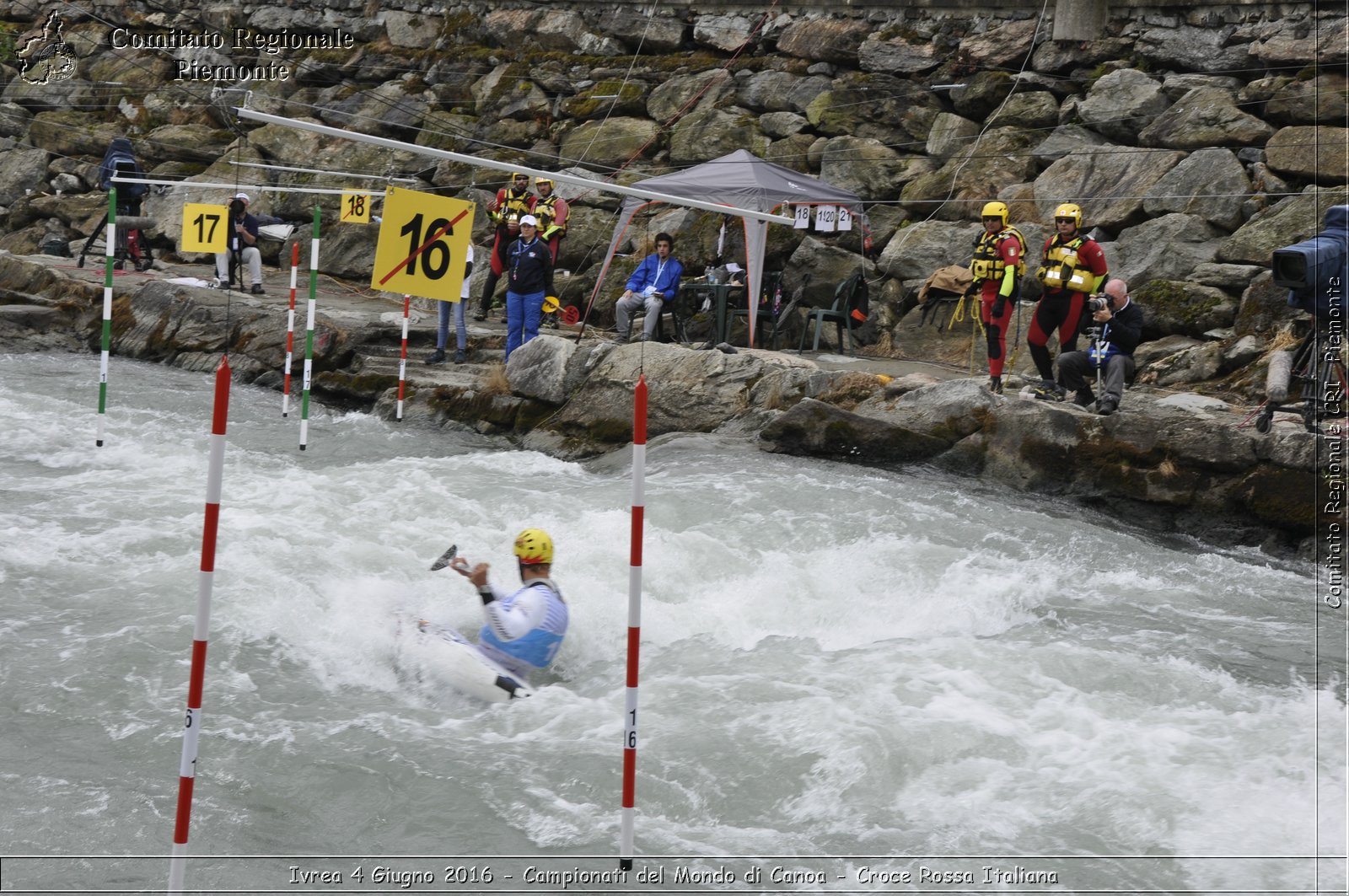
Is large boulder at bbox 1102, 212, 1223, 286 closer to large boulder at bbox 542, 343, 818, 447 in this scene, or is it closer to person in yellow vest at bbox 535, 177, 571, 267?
large boulder at bbox 542, 343, 818, 447

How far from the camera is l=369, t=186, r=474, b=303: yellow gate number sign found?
416 inches

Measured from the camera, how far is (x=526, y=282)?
42.3 ft

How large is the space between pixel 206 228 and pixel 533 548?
785 cm

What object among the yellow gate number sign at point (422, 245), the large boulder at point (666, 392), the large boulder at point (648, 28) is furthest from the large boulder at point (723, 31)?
the yellow gate number sign at point (422, 245)

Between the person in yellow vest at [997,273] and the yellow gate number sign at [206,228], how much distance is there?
7.19m

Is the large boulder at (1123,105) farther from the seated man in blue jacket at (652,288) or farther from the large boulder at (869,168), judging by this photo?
the seated man in blue jacket at (652,288)

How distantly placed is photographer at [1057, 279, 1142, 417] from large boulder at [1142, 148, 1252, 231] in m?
4.00

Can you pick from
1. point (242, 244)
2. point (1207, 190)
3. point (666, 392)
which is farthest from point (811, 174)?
point (242, 244)

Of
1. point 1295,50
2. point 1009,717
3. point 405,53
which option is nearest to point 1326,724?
point 1009,717

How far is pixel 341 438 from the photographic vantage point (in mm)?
11602

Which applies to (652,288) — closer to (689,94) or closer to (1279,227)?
(1279,227)

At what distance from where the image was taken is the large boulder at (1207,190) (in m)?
13.7

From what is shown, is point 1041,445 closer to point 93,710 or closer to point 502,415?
point 502,415

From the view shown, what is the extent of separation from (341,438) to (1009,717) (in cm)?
740
